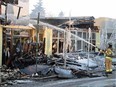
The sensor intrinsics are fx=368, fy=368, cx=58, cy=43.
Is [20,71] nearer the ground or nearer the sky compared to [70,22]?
nearer the ground

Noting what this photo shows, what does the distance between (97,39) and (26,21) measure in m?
15.3

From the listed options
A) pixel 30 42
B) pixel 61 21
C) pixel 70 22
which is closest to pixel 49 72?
pixel 30 42

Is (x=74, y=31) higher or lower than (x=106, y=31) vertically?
higher

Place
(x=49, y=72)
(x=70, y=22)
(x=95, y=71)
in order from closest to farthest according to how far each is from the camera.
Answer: (x=49, y=72)
(x=95, y=71)
(x=70, y=22)

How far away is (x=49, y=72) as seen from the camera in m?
19.4

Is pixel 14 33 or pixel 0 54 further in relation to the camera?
pixel 14 33

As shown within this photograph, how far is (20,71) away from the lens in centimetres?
1959

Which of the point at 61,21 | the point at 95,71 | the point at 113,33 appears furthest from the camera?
the point at 113,33

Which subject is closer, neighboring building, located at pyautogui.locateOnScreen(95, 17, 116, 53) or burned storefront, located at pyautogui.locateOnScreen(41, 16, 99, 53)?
burned storefront, located at pyautogui.locateOnScreen(41, 16, 99, 53)

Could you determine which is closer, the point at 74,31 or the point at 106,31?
the point at 74,31

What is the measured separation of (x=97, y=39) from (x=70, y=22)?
5.31 m

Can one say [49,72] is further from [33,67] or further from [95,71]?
[95,71]

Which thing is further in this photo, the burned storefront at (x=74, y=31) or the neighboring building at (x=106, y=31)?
the neighboring building at (x=106, y=31)

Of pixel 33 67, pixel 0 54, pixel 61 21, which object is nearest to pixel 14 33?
pixel 0 54
